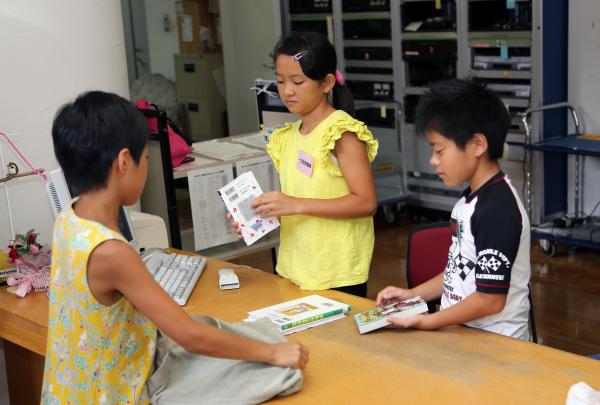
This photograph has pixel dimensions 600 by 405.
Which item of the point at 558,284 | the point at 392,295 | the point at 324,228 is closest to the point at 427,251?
the point at 324,228

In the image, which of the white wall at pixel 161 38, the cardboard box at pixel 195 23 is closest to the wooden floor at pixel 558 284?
the cardboard box at pixel 195 23

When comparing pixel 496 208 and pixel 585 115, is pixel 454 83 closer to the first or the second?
pixel 496 208

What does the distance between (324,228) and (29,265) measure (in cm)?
97

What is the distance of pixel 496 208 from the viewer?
6.41ft

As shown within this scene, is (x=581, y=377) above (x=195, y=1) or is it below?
below

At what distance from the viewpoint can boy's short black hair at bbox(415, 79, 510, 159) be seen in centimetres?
203

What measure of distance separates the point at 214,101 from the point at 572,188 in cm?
353

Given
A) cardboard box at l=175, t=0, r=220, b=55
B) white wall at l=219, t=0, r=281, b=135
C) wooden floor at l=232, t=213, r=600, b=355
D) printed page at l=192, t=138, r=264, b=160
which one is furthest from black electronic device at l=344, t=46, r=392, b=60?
printed page at l=192, t=138, r=264, b=160

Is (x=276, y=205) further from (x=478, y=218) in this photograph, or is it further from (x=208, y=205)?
(x=208, y=205)

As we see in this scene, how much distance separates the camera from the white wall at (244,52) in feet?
24.4

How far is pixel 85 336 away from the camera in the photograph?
1690 millimetres

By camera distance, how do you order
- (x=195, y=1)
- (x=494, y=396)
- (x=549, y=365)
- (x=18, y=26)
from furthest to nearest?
(x=195, y=1) → (x=18, y=26) → (x=549, y=365) → (x=494, y=396)

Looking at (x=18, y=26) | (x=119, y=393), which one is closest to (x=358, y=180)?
(x=119, y=393)

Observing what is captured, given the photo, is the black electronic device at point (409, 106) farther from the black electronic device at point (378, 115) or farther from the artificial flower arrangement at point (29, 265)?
the artificial flower arrangement at point (29, 265)
